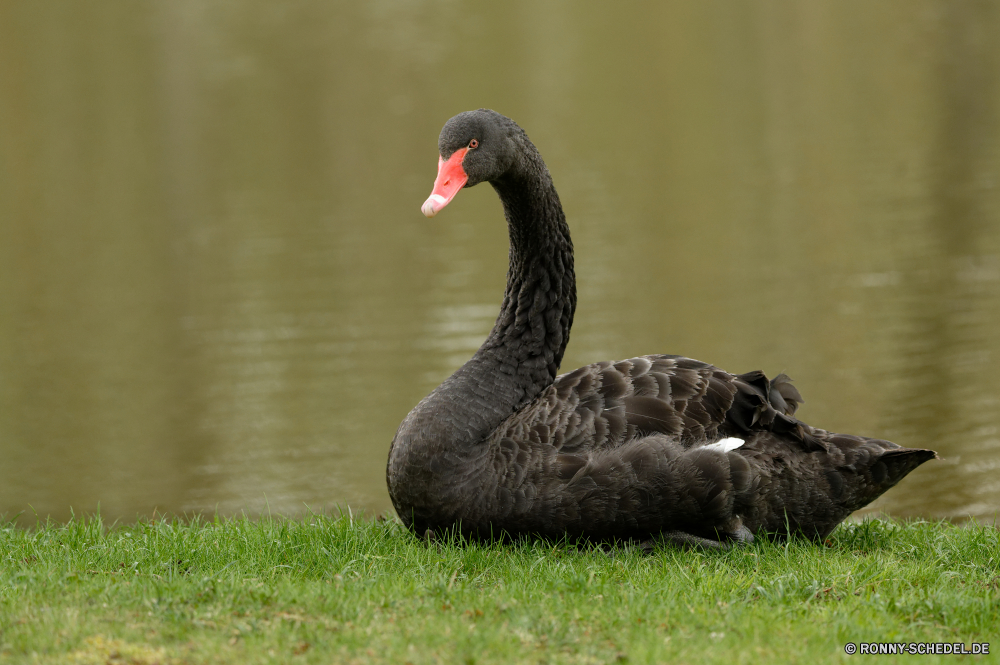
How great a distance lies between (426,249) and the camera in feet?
68.9

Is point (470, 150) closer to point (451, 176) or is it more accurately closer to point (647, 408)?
point (451, 176)

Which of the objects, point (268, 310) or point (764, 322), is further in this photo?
point (268, 310)

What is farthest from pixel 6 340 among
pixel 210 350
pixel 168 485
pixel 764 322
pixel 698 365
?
pixel 698 365

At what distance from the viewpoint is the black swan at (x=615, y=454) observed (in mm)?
6078

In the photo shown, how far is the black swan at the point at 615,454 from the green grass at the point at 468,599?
193 millimetres

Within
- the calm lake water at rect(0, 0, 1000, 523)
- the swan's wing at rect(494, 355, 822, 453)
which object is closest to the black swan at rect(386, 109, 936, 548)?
the swan's wing at rect(494, 355, 822, 453)

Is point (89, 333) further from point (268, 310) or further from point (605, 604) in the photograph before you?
point (605, 604)

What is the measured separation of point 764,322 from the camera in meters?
15.7

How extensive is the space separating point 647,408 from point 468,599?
167 centimetres

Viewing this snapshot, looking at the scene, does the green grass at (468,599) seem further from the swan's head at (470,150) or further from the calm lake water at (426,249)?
the calm lake water at (426,249)

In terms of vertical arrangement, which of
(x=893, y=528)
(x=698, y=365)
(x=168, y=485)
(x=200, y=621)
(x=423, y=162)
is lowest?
(x=168, y=485)

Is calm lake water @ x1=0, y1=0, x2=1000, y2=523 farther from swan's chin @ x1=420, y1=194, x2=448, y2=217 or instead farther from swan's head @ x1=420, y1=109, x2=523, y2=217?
swan's chin @ x1=420, y1=194, x2=448, y2=217

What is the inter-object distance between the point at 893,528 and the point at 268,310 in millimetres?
12664

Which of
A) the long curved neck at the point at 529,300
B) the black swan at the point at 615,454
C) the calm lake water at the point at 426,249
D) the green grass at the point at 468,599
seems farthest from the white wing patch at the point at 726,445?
the calm lake water at the point at 426,249
